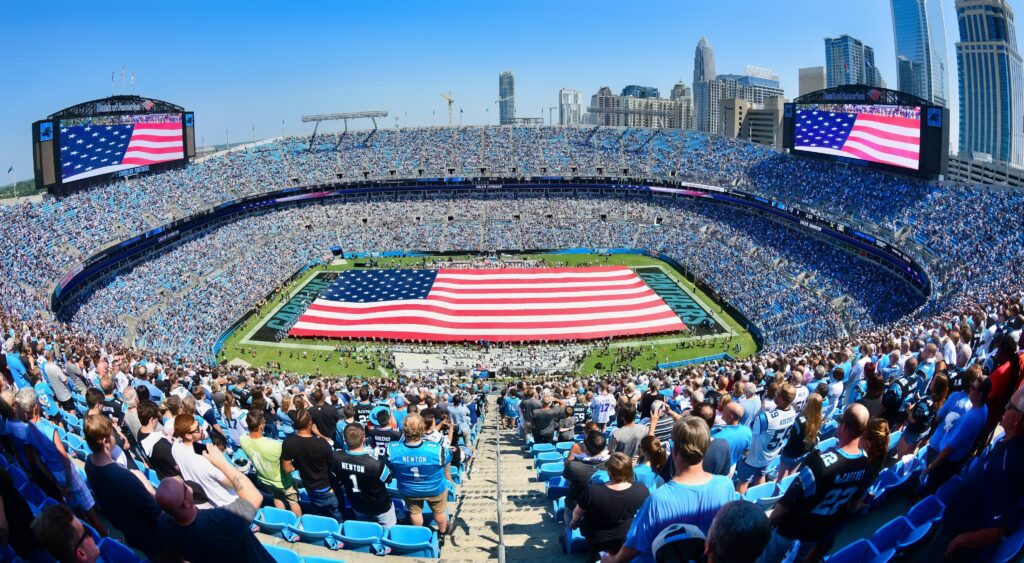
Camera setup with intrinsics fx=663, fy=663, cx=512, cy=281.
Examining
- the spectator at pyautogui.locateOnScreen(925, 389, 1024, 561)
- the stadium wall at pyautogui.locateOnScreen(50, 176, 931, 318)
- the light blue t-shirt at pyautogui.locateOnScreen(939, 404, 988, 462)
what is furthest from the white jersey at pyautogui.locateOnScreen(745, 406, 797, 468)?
the stadium wall at pyautogui.locateOnScreen(50, 176, 931, 318)

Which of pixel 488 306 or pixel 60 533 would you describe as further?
pixel 488 306

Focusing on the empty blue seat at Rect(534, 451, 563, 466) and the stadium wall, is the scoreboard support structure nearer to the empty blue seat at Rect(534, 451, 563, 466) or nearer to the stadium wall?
the stadium wall

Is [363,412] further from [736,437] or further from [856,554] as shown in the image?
[856,554]

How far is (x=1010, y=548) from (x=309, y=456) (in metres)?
Result: 6.51

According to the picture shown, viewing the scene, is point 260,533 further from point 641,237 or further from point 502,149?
point 502,149

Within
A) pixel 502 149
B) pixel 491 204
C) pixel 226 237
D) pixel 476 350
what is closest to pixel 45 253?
pixel 226 237

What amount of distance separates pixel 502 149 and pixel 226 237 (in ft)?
97.7

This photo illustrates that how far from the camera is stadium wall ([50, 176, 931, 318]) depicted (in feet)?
126

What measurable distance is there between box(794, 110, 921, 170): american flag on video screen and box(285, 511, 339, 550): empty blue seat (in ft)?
153

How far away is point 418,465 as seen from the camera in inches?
305

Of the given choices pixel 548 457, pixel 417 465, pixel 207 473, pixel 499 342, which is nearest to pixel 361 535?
pixel 417 465

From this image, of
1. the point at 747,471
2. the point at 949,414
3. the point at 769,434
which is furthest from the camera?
the point at 747,471

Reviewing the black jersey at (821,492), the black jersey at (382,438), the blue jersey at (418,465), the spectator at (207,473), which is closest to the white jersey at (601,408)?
the black jersey at (382,438)

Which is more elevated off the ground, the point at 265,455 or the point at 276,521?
the point at 265,455
